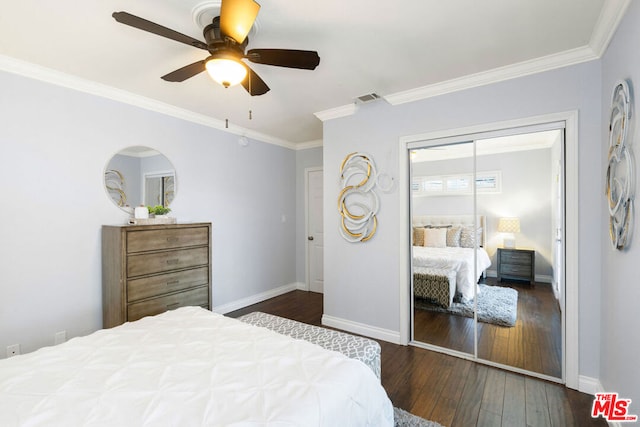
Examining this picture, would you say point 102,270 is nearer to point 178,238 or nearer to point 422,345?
point 178,238

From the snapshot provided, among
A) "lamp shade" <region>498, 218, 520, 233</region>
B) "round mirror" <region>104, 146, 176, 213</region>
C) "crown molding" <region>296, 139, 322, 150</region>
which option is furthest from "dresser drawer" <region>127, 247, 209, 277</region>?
"lamp shade" <region>498, 218, 520, 233</region>

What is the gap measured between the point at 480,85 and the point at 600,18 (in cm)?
84

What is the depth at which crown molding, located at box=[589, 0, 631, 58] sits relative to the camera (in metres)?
1.62

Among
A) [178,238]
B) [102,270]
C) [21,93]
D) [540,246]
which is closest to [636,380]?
[540,246]

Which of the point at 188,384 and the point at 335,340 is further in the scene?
the point at 335,340

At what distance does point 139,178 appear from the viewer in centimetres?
309

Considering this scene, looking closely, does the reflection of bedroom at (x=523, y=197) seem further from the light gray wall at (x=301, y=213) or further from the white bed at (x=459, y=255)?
the light gray wall at (x=301, y=213)

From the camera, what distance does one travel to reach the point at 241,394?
116 cm

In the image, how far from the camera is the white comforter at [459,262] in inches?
105

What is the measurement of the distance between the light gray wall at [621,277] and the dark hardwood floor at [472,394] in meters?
0.33

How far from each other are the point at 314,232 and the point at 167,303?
8.64 feet

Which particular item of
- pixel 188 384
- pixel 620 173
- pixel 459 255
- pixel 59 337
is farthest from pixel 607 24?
pixel 59 337

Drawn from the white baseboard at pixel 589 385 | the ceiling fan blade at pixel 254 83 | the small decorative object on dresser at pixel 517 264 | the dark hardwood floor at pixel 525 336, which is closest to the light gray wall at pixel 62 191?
the ceiling fan blade at pixel 254 83

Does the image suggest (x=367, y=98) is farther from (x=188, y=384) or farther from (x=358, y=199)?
(x=188, y=384)
